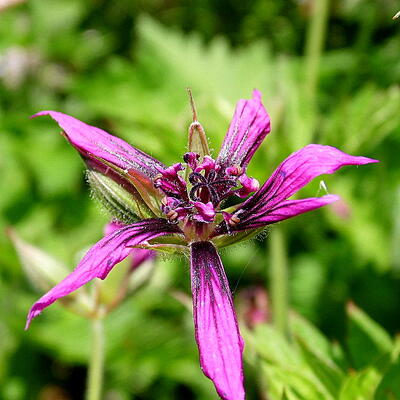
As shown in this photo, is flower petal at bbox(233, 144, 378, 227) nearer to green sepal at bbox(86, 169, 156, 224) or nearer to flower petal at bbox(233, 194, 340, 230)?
flower petal at bbox(233, 194, 340, 230)

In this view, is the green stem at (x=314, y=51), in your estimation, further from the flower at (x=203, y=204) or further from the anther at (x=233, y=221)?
the anther at (x=233, y=221)

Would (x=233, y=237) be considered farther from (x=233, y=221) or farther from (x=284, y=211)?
(x=284, y=211)

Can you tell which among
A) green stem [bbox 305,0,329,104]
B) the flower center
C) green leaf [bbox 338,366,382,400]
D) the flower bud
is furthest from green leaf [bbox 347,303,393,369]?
green stem [bbox 305,0,329,104]

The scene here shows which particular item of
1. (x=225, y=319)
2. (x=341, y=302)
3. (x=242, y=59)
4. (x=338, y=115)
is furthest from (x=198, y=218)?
(x=242, y=59)

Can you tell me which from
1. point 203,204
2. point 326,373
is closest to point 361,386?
point 326,373

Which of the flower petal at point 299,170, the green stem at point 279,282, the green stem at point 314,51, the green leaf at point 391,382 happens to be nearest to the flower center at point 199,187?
the flower petal at point 299,170

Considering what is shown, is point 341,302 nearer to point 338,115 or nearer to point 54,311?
point 338,115
